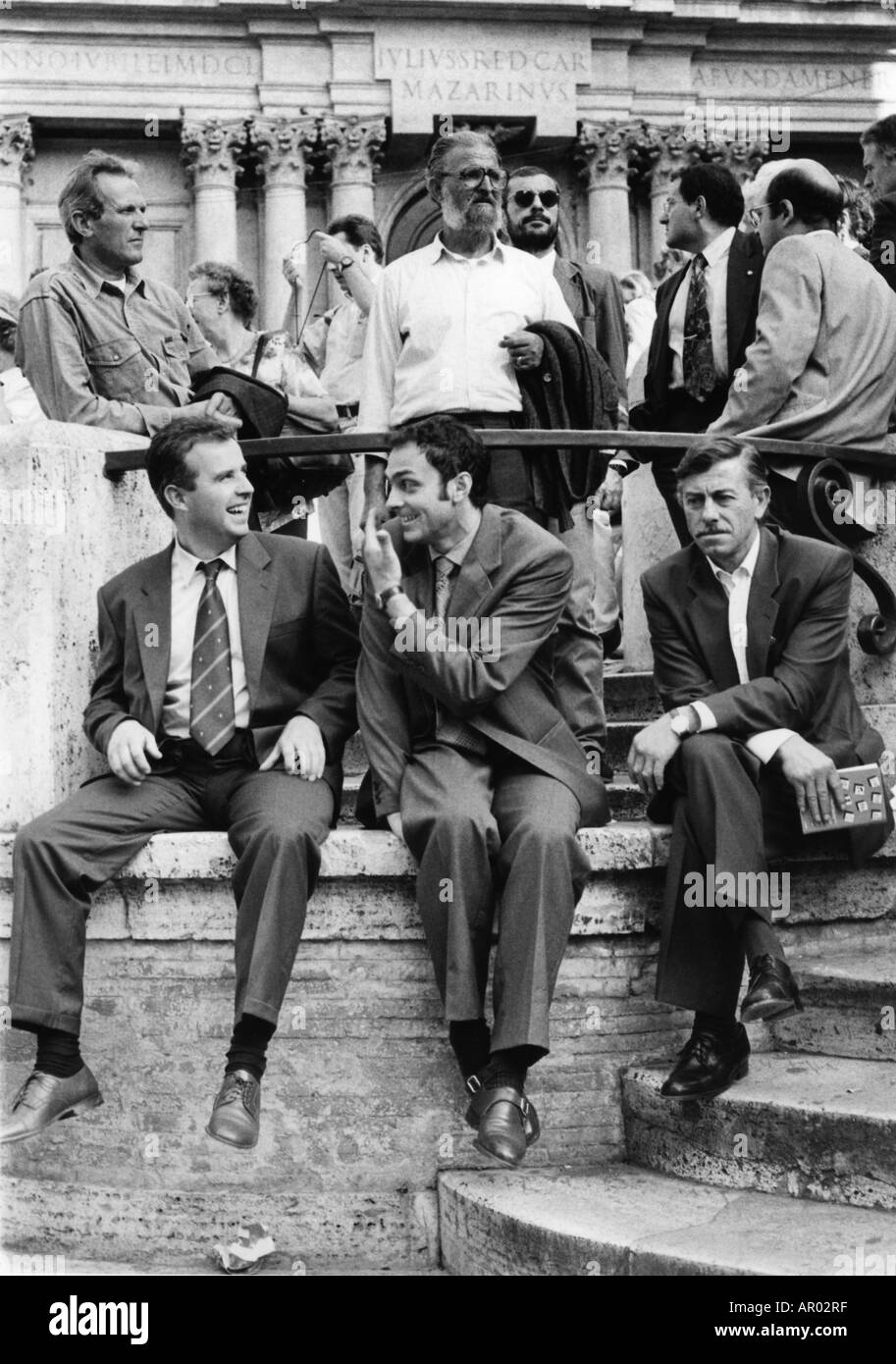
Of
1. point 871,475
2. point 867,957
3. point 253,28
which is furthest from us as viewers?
point 253,28

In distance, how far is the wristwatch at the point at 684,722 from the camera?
186 inches

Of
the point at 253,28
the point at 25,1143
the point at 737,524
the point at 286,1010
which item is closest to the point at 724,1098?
the point at 286,1010

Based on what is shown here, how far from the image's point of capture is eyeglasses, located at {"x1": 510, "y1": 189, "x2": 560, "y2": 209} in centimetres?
745

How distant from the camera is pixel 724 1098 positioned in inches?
174

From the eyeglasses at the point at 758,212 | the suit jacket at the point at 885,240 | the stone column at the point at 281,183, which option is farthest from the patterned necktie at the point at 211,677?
the stone column at the point at 281,183

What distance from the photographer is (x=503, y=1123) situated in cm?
420

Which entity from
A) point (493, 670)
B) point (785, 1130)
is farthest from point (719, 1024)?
point (493, 670)

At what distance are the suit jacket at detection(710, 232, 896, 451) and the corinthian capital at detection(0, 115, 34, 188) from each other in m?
17.1

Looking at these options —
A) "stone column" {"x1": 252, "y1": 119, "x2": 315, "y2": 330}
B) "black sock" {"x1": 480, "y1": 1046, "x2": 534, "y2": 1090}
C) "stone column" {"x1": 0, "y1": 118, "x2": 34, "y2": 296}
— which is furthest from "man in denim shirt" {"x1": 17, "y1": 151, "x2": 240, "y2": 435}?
"stone column" {"x1": 0, "y1": 118, "x2": 34, "y2": 296}

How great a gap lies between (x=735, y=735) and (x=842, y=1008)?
0.77m

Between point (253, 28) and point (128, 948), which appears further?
point (253, 28)

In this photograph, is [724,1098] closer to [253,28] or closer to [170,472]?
[170,472]

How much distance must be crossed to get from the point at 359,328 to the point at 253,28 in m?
13.6

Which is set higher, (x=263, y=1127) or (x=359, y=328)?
(x=359, y=328)
